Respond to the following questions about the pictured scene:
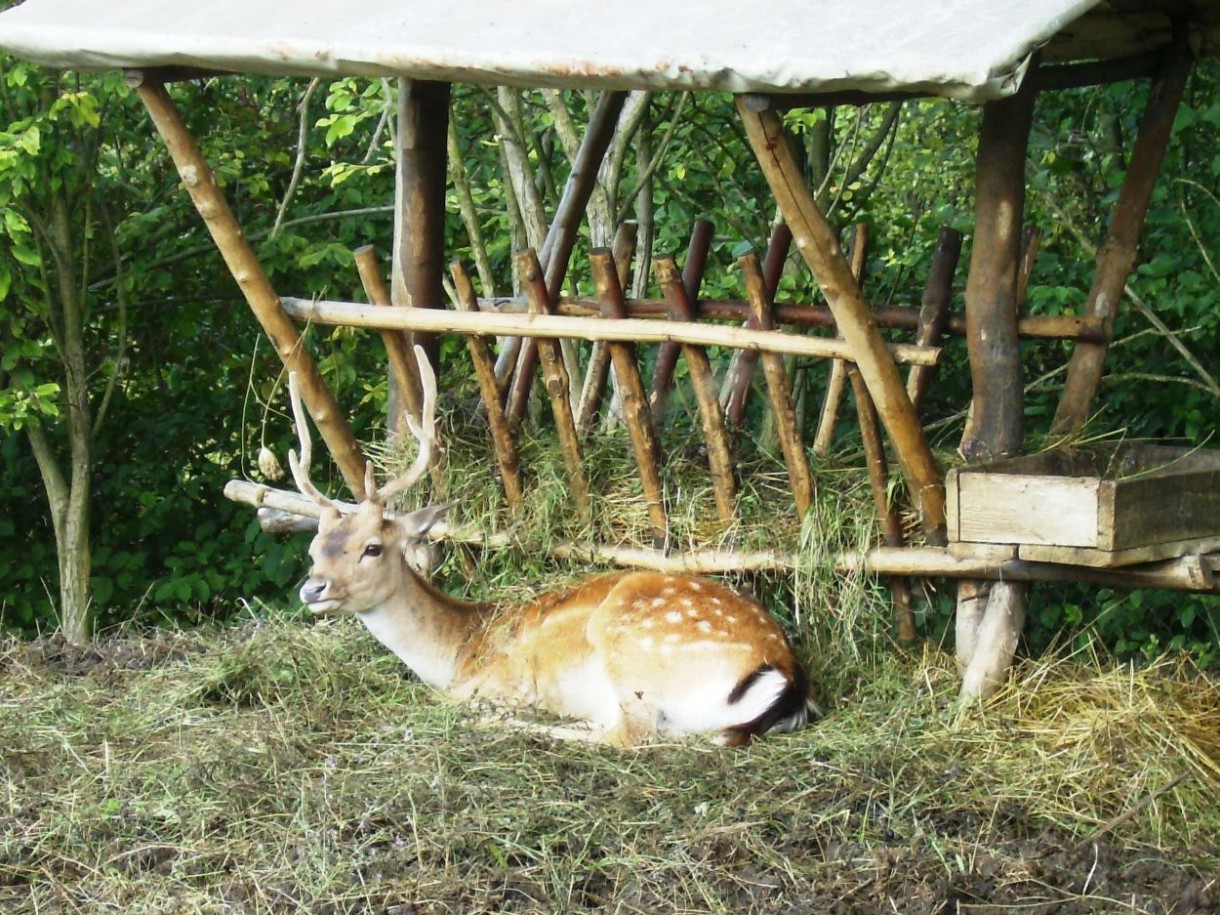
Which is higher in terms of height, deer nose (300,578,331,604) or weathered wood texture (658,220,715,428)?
weathered wood texture (658,220,715,428)

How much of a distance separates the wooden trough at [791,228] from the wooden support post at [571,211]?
0.02m

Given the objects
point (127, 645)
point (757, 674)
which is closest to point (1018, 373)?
point (757, 674)

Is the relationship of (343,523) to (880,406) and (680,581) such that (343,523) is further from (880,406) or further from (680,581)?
(880,406)

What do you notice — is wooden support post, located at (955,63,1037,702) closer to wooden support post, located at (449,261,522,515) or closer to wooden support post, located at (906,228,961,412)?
wooden support post, located at (906,228,961,412)

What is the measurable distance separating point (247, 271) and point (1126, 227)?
9.71ft

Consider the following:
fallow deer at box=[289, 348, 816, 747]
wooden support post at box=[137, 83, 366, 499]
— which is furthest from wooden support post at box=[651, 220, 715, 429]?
wooden support post at box=[137, 83, 366, 499]

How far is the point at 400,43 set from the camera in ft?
15.9

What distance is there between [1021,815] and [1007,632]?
787mm

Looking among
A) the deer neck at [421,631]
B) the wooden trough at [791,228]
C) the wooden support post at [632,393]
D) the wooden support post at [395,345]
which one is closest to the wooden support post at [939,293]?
the wooden trough at [791,228]

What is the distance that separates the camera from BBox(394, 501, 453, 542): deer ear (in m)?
5.86

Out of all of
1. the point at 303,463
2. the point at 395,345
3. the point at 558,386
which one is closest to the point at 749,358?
the point at 558,386

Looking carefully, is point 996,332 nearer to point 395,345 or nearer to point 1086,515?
point 1086,515

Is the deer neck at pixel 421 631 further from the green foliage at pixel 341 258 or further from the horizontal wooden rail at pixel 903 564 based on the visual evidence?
the green foliage at pixel 341 258

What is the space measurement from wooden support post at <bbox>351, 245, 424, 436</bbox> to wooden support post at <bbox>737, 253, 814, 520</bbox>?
1.38 m
